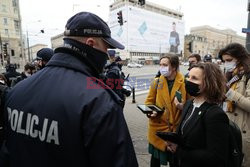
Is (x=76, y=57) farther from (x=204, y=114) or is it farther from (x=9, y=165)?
(x=204, y=114)

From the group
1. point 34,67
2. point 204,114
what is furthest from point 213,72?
point 34,67

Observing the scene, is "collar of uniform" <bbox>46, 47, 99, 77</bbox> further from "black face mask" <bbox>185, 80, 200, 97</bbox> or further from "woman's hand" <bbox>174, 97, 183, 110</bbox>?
"woman's hand" <bbox>174, 97, 183, 110</bbox>

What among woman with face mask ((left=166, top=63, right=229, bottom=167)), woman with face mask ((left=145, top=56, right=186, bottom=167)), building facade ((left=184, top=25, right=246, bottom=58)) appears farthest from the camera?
building facade ((left=184, top=25, right=246, bottom=58))

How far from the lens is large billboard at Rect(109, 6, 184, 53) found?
7850 centimetres

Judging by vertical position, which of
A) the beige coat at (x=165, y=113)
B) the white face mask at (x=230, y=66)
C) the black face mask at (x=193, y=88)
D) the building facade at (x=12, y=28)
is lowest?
the beige coat at (x=165, y=113)

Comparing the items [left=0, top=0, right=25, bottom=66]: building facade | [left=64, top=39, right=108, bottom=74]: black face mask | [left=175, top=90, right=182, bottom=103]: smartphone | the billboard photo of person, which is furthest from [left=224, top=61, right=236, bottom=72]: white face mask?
the billboard photo of person

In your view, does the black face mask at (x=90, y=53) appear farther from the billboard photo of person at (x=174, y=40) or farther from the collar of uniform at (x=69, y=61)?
the billboard photo of person at (x=174, y=40)

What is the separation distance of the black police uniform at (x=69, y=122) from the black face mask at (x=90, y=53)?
0.13ft

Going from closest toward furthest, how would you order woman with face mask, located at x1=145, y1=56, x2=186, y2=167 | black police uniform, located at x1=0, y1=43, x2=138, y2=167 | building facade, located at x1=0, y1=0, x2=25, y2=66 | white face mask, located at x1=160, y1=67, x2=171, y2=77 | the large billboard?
black police uniform, located at x1=0, y1=43, x2=138, y2=167, woman with face mask, located at x1=145, y1=56, x2=186, y2=167, white face mask, located at x1=160, y1=67, x2=171, y2=77, building facade, located at x1=0, y1=0, x2=25, y2=66, the large billboard

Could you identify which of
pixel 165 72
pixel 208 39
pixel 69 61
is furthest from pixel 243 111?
pixel 208 39

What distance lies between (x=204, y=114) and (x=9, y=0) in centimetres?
7092

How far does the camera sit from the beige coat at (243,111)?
8.02ft

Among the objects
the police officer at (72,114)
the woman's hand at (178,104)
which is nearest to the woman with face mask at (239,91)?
the woman's hand at (178,104)

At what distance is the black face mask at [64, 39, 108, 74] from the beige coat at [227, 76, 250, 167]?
193 centimetres
